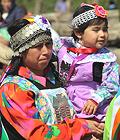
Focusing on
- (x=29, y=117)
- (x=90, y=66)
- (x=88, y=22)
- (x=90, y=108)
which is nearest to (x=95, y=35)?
(x=88, y=22)

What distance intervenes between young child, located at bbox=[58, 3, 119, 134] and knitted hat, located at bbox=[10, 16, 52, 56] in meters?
0.52

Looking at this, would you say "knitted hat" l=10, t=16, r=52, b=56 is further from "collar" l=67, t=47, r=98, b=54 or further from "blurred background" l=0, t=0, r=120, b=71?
"blurred background" l=0, t=0, r=120, b=71

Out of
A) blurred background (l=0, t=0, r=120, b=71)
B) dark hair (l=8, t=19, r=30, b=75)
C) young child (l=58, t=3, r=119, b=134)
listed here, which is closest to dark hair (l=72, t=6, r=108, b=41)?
young child (l=58, t=3, r=119, b=134)

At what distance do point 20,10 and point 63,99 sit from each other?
19.8 ft

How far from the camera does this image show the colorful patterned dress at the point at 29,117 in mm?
2941

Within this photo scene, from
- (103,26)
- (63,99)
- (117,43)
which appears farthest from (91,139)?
(117,43)

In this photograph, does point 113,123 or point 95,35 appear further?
point 95,35

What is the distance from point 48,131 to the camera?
2.94 metres

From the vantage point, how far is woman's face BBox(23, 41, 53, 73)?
3.10m

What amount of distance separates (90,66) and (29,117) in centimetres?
77

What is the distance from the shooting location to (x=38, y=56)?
10.2ft

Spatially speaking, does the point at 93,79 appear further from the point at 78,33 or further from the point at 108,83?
the point at 78,33

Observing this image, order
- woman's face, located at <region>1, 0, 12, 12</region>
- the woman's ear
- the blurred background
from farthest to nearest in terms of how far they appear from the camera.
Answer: woman's face, located at <region>1, 0, 12, 12</region> → the blurred background → the woman's ear

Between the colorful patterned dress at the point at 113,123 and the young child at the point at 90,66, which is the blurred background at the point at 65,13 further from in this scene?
the colorful patterned dress at the point at 113,123
